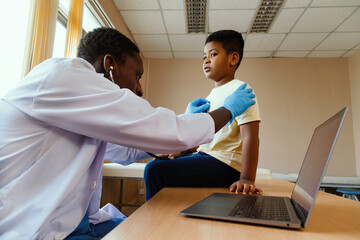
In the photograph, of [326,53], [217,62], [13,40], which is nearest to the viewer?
[217,62]

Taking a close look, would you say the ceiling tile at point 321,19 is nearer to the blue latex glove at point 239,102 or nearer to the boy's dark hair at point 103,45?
the blue latex glove at point 239,102

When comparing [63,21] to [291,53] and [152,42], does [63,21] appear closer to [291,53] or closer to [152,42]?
[152,42]

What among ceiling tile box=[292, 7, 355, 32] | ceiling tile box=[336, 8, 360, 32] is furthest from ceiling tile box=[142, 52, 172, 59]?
ceiling tile box=[336, 8, 360, 32]

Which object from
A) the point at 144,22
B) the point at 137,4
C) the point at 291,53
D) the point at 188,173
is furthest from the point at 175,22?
the point at 188,173

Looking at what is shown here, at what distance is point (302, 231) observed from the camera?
436mm

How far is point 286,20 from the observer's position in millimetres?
3355

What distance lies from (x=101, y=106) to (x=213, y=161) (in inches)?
24.1

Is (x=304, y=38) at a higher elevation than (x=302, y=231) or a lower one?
higher

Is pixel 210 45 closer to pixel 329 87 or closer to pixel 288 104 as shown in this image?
pixel 288 104

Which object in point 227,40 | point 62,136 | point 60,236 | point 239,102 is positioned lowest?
point 60,236

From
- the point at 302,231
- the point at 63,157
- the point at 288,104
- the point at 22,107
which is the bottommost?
the point at 302,231

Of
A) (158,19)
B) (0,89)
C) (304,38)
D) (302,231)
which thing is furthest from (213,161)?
(304,38)

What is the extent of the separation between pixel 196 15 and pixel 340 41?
8.10ft

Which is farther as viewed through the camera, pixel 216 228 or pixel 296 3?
pixel 296 3
